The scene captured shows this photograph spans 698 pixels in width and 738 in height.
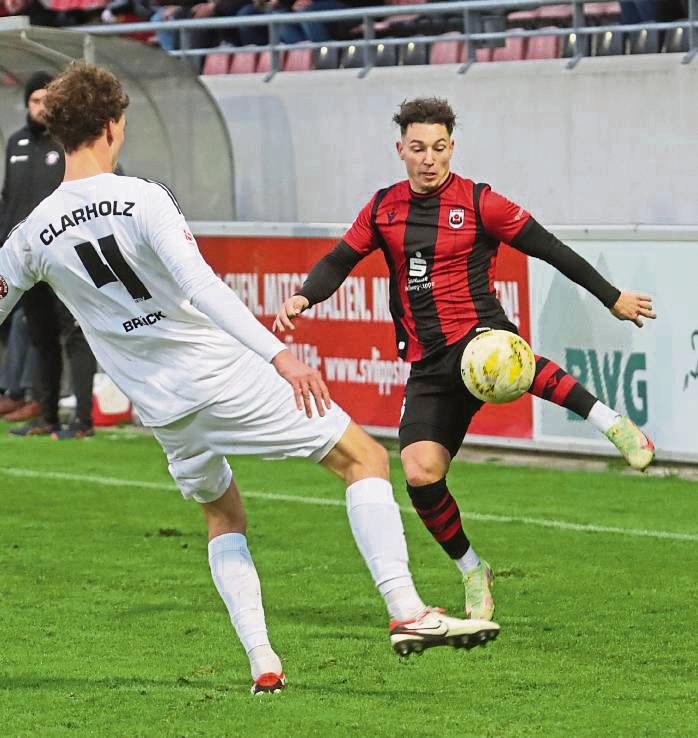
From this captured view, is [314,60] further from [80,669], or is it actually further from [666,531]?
[80,669]

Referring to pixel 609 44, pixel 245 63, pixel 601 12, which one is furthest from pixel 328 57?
pixel 609 44

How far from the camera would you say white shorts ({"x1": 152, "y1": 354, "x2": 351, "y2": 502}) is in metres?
5.36

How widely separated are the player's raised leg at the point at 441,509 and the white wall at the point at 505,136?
690 cm

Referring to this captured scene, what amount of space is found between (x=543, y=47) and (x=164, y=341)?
9.77m

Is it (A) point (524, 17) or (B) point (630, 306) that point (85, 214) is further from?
(A) point (524, 17)

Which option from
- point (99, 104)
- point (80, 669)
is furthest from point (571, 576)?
point (99, 104)

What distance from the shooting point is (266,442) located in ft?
17.7

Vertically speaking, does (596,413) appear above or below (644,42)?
below

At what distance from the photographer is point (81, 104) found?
17.0 feet

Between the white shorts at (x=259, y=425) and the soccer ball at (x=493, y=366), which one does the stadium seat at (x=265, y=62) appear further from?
the white shorts at (x=259, y=425)

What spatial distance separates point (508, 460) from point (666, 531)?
2534 millimetres

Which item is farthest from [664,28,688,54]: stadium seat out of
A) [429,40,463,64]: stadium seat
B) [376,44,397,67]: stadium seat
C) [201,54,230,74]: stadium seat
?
[201,54,230,74]: stadium seat

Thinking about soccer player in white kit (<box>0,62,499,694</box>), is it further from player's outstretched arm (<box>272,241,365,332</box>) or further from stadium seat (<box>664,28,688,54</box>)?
stadium seat (<box>664,28,688,54</box>)

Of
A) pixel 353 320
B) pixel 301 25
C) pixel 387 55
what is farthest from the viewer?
pixel 301 25
